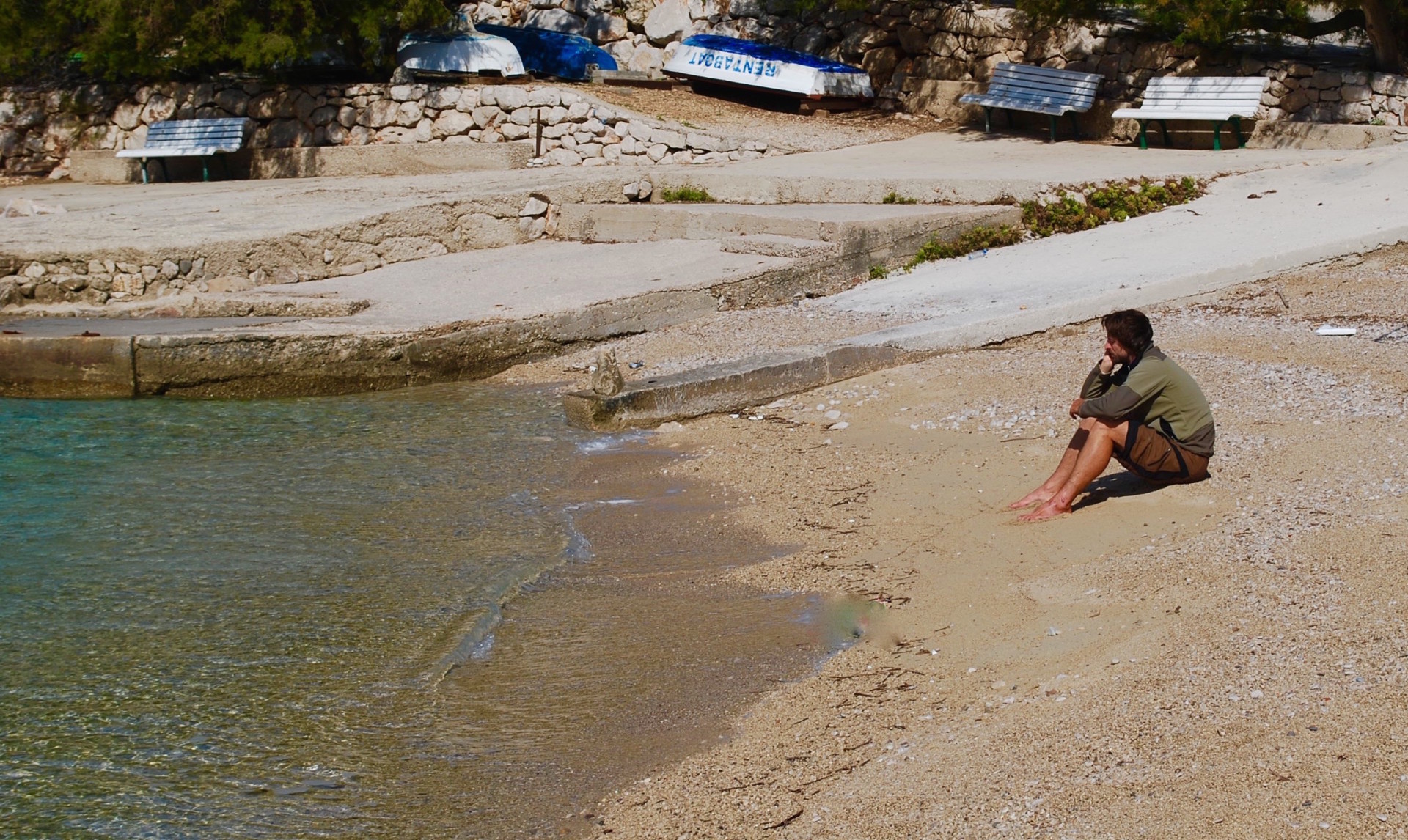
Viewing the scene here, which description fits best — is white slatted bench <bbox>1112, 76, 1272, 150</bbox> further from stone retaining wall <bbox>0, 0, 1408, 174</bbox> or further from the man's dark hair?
the man's dark hair

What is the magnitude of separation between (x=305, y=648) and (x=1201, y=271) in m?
6.88

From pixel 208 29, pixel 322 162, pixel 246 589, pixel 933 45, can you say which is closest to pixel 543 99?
pixel 322 162

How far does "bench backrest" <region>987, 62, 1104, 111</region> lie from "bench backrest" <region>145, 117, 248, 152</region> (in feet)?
30.8

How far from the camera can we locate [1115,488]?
21.8ft

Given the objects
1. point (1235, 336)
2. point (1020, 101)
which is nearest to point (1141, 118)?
point (1020, 101)

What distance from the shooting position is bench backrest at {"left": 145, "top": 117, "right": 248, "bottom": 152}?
56.0ft

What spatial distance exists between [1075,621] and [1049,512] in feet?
3.63

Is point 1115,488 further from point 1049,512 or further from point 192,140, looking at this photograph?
point 192,140

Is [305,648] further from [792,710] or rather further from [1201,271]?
[1201,271]

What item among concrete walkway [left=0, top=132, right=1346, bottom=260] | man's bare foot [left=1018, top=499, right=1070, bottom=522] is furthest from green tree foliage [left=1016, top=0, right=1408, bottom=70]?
man's bare foot [left=1018, top=499, right=1070, bottom=522]

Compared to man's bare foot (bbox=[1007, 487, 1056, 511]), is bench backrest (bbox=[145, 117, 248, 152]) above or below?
above

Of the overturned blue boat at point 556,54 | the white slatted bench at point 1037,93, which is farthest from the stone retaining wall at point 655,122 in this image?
the overturned blue boat at point 556,54

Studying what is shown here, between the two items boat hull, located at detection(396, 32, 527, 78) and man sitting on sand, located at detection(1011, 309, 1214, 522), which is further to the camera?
boat hull, located at detection(396, 32, 527, 78)

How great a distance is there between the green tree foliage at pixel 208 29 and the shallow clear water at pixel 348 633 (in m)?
8.74
